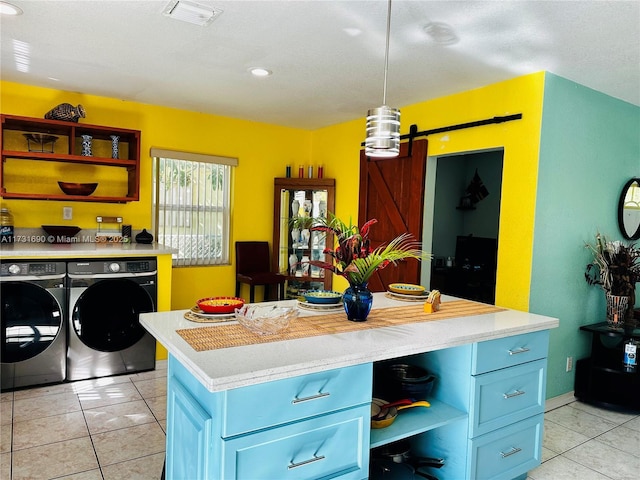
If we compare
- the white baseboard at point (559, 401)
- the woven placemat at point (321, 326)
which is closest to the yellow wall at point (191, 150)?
the woven placemat at point (321, 326)

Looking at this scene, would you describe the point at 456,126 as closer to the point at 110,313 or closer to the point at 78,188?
the point at 110,313

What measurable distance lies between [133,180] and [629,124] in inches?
179

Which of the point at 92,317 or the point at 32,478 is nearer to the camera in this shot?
the point at 32,478

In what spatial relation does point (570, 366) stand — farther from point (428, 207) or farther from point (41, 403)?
point (41, 403)

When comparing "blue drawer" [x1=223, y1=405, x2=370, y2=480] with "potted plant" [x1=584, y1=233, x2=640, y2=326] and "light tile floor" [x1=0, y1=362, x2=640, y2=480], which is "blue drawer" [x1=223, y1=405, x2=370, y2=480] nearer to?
"light tile floor" [x1=0, y1=362, x2=640, y2=480]

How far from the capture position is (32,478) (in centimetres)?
231

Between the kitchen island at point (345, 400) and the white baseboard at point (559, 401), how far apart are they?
1244 mm

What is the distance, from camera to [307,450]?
5.20 feet

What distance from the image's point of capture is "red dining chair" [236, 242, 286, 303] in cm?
503

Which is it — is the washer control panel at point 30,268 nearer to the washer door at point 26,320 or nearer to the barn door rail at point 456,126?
the washer door at point 26,320

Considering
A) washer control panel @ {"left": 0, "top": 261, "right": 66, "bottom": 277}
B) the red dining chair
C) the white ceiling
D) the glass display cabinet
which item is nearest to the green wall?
the white ceiling

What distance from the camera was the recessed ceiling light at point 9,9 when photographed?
245 centimetres

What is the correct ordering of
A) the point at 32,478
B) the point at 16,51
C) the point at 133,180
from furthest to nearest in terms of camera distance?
the point at 133,180 → the point at 16,51 → the point at 32,478

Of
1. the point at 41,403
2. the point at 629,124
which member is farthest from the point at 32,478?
the point at 629,124
